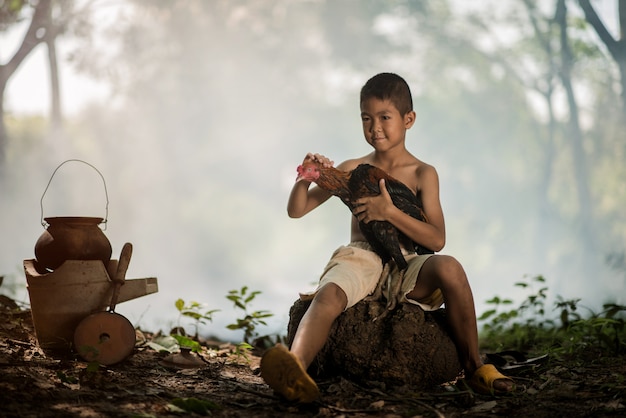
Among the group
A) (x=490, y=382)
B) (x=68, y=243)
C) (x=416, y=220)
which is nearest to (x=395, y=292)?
(x=416, y=220)

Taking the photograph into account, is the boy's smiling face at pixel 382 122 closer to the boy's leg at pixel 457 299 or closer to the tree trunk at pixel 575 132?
the boy's leg at pixel 457 299

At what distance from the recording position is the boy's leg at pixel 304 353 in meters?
2.69

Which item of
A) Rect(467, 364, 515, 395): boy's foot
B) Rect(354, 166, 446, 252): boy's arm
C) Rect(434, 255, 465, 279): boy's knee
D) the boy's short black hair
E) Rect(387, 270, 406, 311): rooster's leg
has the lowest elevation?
Rect(467, 364, 515, 395): boy's foot

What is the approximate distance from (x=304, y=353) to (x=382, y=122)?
143 centimetres

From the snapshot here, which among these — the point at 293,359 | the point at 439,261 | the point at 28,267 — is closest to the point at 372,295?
the point at 439,261

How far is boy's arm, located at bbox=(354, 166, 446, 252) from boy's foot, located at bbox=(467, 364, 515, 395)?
72 cm

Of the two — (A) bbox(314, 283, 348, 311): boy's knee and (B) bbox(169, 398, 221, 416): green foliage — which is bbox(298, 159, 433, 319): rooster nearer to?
(A) bbox(314, 283, 348, 311): boy's knee

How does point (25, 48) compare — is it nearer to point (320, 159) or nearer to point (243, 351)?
point (243, 351)

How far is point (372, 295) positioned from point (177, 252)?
25.5 feet

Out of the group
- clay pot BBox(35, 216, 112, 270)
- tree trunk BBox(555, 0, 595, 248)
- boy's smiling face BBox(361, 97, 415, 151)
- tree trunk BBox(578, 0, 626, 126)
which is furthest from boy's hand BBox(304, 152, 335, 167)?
tree trunk BBox(555, 0, 595, 248)

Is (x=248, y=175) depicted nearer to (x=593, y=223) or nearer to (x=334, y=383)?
(x=593, y=223)

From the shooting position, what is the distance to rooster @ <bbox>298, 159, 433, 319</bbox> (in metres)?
3.29

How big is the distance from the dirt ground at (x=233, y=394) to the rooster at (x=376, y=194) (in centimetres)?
59

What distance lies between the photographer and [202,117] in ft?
36.3
